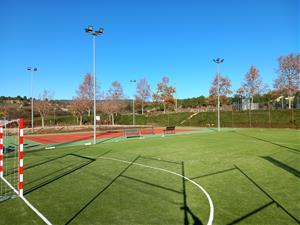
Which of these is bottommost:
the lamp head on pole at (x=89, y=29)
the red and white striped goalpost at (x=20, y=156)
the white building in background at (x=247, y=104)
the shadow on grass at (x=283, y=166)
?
the shadow on grass at (x=283, y=166)

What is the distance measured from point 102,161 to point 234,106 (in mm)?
47109

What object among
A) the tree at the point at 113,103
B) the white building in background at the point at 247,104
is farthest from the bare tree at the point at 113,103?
the white building in background at the point at 247,104

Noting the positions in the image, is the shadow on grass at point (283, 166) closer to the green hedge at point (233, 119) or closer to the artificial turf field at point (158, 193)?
the artificial turf field at point (158, 193)

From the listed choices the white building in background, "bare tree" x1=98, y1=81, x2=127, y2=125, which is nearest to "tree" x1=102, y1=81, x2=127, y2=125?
"bare tree" x1=98, y1=81, x2=127, y2=125

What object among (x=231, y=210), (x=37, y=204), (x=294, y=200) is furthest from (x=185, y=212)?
(x=37, y=204)

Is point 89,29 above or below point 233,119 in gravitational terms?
above

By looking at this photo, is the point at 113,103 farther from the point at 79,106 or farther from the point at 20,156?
the point at 20,156

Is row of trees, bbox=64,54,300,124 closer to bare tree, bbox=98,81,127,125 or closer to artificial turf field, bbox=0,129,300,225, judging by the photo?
bare tree, bbox=98,81,127,125

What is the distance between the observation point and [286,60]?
46.7m

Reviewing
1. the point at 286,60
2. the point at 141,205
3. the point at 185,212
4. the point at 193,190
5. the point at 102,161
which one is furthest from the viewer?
the point at 286,60

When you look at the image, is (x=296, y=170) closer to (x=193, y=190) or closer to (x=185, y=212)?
(x=193, y=190)

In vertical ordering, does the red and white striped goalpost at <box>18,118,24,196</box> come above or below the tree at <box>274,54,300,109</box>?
below

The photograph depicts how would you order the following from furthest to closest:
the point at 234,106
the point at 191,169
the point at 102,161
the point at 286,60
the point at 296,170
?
the point at 234,106 → the point at 286,60 → the point at 102,161 → the point at 191,169 → the point at 296,170

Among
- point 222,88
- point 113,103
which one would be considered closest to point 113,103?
point 113,103
